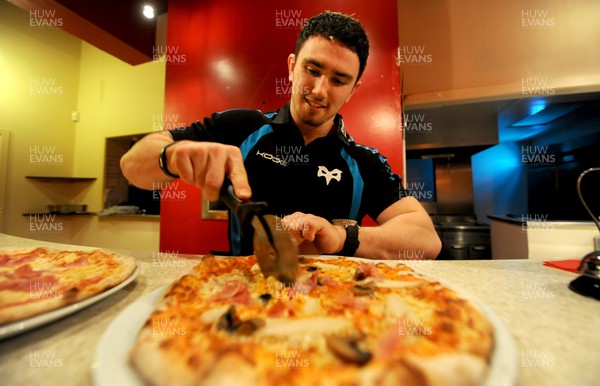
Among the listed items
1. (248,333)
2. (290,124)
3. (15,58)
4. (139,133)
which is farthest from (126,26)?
(248,333)

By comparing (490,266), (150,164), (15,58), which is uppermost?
(15,58)

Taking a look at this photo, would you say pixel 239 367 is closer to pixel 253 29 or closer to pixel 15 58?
pixel 253 29

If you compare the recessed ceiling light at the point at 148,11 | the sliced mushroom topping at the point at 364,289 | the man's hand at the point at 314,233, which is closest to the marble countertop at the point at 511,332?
the sliced mushroom topping at the point at 364,289

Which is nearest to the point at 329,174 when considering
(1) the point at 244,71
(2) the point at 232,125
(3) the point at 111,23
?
(2) the point at 232,125

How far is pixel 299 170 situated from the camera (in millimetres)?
1618

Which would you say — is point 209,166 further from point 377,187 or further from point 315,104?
point 377,187

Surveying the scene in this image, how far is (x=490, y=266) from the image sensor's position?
3.49ft

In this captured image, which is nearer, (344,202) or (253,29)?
(344,202)

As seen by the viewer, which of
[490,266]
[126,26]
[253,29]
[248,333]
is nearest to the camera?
[248,333]

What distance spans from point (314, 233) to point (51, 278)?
0.87 meters

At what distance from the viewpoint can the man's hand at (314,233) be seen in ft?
3.54

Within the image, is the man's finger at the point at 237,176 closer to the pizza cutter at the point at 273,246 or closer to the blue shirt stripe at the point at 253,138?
the pizza cutter at the point at 273,246

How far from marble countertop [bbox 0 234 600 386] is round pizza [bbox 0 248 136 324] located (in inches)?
2.4

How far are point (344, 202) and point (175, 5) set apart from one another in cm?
304
